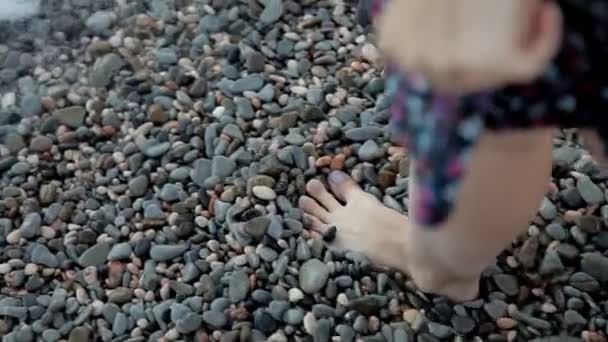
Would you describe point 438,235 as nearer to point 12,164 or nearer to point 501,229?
point 501,229

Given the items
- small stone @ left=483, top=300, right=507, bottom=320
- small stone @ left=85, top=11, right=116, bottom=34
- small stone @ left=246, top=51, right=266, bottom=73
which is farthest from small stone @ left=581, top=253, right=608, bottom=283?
small stone @ left=85, top=11, right=116, bottom=34

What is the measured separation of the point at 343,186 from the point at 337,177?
0.02 metres

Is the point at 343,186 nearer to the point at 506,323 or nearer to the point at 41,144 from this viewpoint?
the point at 506,323

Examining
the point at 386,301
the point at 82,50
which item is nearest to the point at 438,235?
the point at 386,301

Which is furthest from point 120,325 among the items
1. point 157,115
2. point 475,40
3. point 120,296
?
point 475,40

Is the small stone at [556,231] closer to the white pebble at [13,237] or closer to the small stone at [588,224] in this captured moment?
the small stone at [588,224]

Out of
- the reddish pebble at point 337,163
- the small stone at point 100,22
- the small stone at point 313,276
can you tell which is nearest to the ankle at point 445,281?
the small stone at point 313,276

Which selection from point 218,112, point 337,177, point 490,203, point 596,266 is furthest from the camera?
point 218,112

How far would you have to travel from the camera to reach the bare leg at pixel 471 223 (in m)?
0.84

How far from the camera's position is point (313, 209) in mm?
1342

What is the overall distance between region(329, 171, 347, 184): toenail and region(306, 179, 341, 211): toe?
16mm

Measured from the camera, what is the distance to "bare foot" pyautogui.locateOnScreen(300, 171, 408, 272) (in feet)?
4.11

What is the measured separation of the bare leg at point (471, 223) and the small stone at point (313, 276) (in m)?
0.04

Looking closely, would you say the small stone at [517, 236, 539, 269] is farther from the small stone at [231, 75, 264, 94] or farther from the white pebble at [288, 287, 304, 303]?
the small stone at [231, 75, 264, 94]
